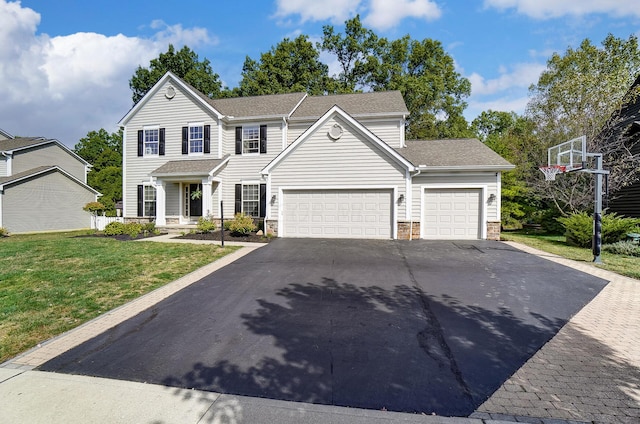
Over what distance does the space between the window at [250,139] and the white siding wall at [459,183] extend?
8.83m

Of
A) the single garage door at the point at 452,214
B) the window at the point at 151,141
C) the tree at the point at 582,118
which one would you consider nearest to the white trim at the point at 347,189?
the single garage door at the point at 452,214

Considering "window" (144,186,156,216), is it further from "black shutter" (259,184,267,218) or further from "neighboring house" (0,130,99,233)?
"neighboring house" (0,130,99,233)

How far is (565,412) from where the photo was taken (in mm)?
2766

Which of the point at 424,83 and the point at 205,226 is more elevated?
the point at 424,83

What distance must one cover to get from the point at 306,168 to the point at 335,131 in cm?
205

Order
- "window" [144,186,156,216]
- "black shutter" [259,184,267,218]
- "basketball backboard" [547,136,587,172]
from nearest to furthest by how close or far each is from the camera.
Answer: "basketball backboard" [547,136,587,172] → "black shutter" [259,184,267,218] → "window" [144,186,156,216]

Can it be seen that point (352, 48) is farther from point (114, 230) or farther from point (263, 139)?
point (114, 230)

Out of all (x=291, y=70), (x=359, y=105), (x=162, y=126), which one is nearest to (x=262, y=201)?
(x=162, y=126)

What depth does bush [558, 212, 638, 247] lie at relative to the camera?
1202cm

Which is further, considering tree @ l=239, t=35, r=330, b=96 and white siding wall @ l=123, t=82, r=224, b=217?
tree @ l=239, t=35, r=330, b=96

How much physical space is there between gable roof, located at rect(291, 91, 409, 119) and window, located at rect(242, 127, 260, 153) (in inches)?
89.4

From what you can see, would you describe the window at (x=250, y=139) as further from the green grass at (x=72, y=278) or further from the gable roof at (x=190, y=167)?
the green grass at (x=72, y=278)

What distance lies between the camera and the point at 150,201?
704 inches

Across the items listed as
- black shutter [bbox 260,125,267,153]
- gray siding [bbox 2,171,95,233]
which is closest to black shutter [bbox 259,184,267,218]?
black shutter [bbox 260,125,267,153]
